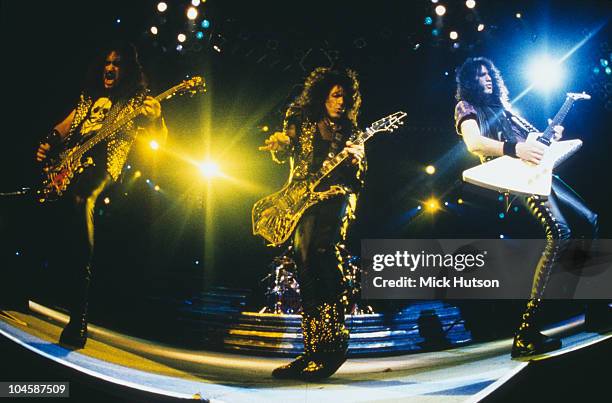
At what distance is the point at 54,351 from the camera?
11.2ft

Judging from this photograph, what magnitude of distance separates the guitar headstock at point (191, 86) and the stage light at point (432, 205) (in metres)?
2.01

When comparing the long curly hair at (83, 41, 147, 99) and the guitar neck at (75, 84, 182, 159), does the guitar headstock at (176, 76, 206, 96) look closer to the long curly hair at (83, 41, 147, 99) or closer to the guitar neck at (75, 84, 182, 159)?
the guitar neck at (75, 84, 182, 159)

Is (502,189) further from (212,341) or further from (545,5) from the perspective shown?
(212,341)

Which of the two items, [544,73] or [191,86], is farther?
[191,86]

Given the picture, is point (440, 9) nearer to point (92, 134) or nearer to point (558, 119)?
point (558, 119)

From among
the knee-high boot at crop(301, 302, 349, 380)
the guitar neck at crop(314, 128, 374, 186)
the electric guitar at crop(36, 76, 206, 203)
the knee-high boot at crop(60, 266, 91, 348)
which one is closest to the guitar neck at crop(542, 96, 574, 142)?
the guitar neck at crop(314, 128, 374, 186)

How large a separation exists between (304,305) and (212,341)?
0.80m

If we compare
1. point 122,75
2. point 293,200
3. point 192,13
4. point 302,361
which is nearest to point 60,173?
point 122,75

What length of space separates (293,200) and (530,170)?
5.64ft

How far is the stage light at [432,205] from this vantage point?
146 inches

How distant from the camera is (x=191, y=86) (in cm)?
392

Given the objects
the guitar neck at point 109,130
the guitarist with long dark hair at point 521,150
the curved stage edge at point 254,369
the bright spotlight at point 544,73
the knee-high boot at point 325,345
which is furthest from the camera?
the guitar neck at point 109,130

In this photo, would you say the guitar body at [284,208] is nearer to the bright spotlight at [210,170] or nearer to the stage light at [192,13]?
the bright spotlight at [210,170]

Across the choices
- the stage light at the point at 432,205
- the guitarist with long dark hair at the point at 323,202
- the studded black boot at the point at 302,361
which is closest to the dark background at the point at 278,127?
the stage light at the point at 432,205
